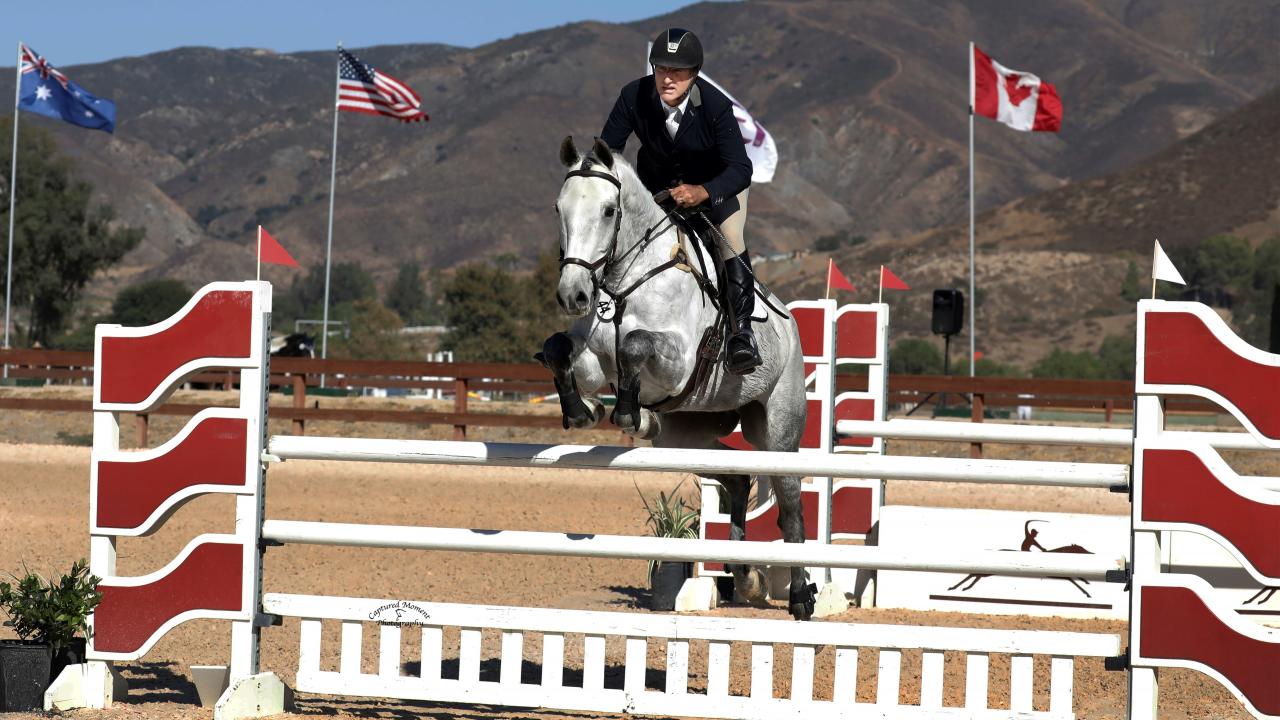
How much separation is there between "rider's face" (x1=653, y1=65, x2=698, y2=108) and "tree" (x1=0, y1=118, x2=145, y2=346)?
1907 inches

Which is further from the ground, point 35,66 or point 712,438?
point 35,66

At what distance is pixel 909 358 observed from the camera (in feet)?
200

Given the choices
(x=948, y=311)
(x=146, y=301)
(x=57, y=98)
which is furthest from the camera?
(x=146, y=301)

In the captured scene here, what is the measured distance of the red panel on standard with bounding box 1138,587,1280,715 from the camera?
416 centimetres

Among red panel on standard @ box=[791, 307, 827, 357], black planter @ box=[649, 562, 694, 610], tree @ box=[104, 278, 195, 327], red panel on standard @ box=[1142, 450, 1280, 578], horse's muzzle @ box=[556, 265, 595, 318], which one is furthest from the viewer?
tree @ box=[104, 278, 195, 327]

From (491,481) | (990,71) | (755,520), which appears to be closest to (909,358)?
(990,71)

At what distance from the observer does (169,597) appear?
4.89m

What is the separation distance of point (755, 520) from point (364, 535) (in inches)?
129

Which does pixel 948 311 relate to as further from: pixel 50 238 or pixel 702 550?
pixel 50 238

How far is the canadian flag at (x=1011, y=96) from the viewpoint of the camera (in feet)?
76.7

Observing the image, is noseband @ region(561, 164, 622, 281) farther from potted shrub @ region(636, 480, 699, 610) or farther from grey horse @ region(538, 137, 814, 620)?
potted shrub @ region(636, 480, 699, 610)

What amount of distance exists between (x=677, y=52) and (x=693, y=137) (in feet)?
1.16

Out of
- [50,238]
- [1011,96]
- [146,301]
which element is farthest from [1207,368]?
[146,301]

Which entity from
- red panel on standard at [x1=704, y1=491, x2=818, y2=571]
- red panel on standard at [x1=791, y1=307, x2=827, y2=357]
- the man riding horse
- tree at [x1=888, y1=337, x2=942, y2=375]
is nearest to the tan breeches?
the man riding horse
